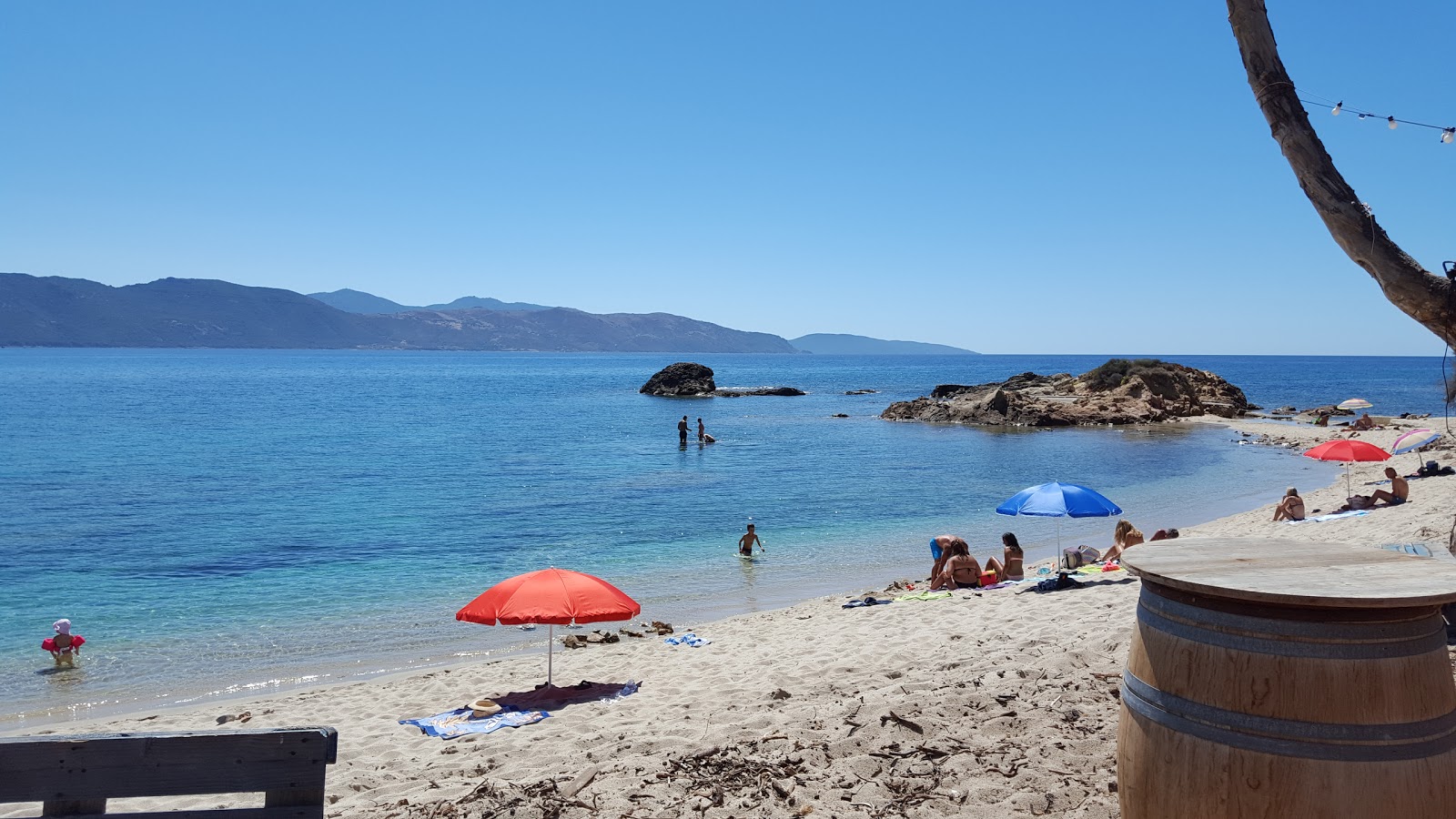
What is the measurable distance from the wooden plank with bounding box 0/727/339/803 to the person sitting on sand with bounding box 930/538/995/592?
36.3 ft

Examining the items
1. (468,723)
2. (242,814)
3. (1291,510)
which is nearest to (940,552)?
(1291,510)

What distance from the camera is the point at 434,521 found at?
22.6 metres

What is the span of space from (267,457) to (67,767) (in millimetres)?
37216

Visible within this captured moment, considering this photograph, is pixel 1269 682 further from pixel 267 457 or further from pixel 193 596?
pixel 267 457

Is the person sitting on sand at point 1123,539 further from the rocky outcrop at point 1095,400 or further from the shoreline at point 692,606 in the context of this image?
the rocky outcrop at point 1095,400

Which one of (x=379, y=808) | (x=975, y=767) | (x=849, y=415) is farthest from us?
(x=849, y=415)

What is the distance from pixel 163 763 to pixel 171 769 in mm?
35

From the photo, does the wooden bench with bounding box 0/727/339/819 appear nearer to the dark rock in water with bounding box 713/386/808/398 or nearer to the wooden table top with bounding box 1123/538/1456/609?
the wooden table top with bounding box 1123/538/1456/609

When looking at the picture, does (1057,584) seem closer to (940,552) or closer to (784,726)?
(940,552)

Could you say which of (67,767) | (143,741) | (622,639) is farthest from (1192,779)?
(622,639)

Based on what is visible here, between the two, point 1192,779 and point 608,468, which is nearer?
point 1192,779

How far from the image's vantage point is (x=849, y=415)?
5962cm

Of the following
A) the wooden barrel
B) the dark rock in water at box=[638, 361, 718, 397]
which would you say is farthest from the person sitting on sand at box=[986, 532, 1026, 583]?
the dark rock in water at box=[638, 361, 718, 397]

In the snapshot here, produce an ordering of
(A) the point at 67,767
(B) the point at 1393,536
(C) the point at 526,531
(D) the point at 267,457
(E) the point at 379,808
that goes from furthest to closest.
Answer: (D) the point at 267,457 < (C) the point at 526,531 < (B) the point at 1393,536 < (E) the point at 379,808 < (A) the point at 67,767
